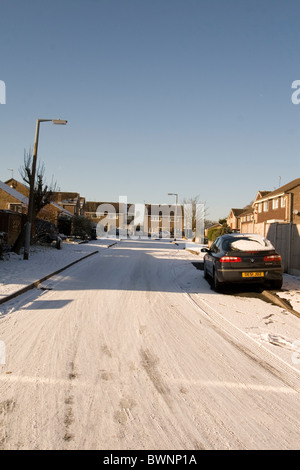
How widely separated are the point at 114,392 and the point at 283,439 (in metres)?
1.58

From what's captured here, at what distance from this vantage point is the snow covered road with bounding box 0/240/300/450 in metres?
2.76

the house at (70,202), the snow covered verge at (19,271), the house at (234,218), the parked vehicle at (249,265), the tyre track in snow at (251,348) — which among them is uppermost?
the house at (70,202)

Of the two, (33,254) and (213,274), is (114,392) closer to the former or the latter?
(213,274)

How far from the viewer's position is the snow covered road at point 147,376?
9.04 ft

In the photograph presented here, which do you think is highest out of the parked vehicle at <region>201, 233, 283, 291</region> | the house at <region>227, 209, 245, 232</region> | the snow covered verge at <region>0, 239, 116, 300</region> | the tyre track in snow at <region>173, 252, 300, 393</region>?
the house at <region>227, 209, 245, 232</region>

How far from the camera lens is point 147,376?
3.83 metres

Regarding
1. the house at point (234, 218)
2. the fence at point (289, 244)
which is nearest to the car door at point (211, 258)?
the fence at point (289, 244)

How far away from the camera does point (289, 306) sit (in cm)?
741

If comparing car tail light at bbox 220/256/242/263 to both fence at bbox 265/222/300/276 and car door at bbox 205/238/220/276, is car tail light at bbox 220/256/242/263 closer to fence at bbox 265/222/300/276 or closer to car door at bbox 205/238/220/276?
car door at bbox 205/238/220/276

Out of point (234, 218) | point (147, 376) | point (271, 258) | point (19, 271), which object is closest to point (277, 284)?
point (271, 258)

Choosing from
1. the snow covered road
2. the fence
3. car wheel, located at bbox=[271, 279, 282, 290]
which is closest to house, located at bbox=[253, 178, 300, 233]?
the fence

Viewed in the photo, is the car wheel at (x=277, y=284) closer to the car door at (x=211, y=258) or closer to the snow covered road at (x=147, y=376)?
the snow covered road at (x=147, y=376)

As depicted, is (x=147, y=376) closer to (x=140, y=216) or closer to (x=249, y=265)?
(x=249, y=265)
